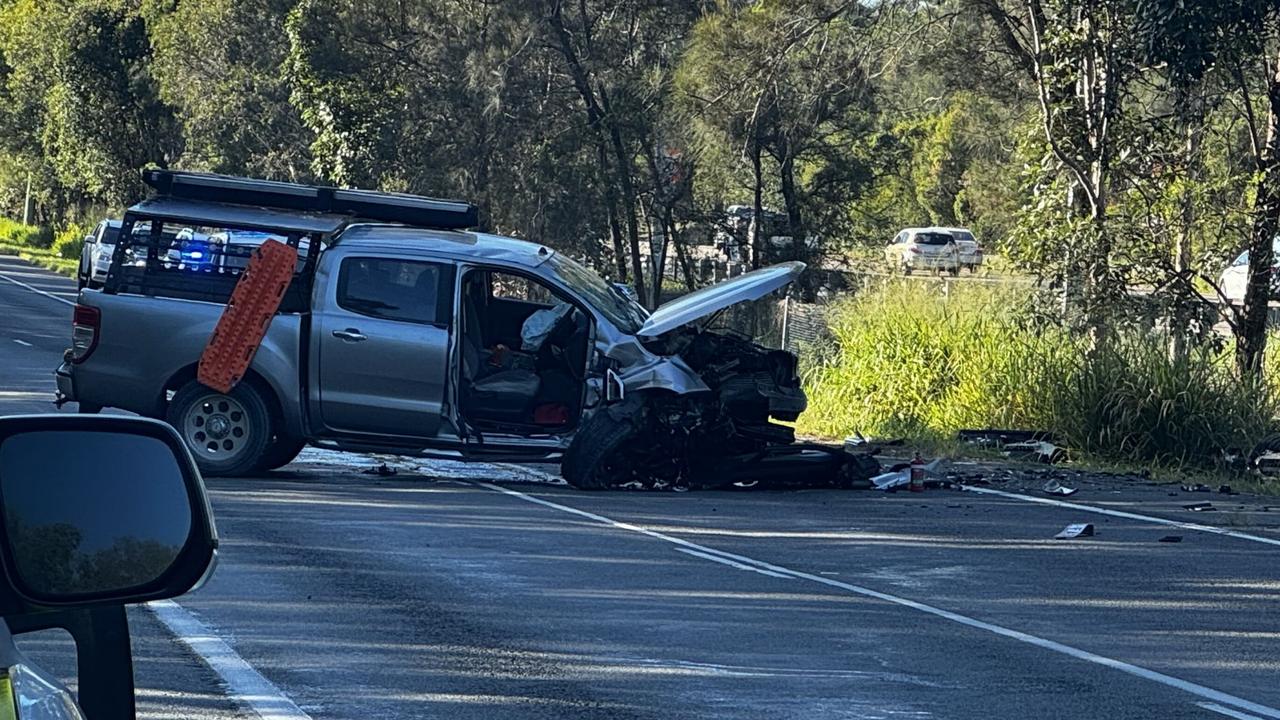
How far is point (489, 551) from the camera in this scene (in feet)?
33.8

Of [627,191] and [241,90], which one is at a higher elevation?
[241,90]

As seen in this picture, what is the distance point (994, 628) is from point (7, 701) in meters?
6.66

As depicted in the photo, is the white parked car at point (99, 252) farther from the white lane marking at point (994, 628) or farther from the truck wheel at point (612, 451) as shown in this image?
the white lane marking at point (994, 628)

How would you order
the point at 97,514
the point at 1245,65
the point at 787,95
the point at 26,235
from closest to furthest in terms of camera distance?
the point at 97,514, the point at 1245,65, the point at 787,95, the point at 26,235

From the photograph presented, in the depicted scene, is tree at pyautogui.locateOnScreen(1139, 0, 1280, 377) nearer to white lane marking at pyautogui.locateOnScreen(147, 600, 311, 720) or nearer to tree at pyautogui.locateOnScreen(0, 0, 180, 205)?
white lane marking at pyautogui.locateOnScreen(147, 600, 311, 720)

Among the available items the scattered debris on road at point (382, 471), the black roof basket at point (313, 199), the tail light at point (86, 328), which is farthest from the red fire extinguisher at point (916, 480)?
the tail light at point (86, 328)

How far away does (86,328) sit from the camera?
13273 millimetres

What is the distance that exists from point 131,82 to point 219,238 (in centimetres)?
4163

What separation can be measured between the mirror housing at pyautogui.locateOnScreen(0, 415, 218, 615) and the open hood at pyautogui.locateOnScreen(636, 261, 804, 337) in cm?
992

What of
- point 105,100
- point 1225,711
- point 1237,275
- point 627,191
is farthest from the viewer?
point 105,100

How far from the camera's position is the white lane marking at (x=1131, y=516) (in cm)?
1170

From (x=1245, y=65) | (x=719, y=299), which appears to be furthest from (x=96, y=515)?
(x=1245, y=65)

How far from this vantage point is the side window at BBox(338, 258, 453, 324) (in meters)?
13.0

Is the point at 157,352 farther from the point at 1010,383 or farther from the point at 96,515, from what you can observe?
the point at 96,515
